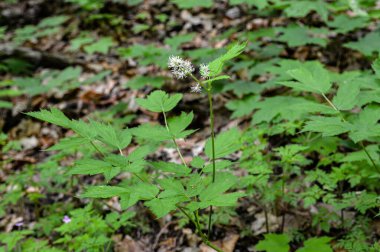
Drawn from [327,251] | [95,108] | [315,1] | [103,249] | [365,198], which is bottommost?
[95,108]

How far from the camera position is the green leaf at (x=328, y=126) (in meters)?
1.69

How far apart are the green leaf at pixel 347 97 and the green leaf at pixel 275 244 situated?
Result: 0.86 m

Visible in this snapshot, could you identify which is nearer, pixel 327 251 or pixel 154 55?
pixel 327 251

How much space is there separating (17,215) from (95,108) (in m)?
2.09

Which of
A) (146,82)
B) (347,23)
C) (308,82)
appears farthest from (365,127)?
(146,82)

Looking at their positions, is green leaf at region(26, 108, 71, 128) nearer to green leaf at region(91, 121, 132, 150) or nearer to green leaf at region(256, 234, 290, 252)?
green leaf at region(91, 121, 132, 150)

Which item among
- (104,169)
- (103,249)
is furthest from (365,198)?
(103,249)

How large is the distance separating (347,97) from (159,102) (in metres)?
0.97

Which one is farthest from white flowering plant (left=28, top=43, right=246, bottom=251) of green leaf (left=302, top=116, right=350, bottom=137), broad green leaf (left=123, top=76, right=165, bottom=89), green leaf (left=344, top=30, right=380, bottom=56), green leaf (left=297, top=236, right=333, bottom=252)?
broad green leaf (left=123, top=76, right=165, bottom=89)

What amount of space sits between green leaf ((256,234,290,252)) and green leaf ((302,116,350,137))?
81cm

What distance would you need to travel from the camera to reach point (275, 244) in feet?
7.23

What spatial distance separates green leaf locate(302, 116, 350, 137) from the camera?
5.55ft

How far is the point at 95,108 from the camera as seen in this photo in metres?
5.26

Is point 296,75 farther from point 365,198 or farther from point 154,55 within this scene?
point 154,55
